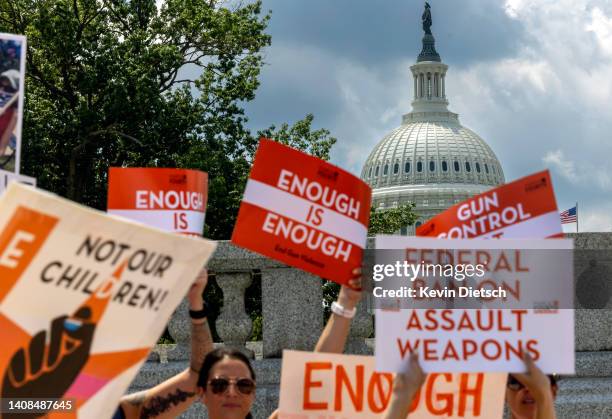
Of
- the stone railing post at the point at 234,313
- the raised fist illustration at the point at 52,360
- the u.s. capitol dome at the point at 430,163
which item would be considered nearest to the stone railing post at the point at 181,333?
the stone railing post at the point at 234,313

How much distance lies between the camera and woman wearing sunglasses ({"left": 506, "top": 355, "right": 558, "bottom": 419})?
417 centimetres

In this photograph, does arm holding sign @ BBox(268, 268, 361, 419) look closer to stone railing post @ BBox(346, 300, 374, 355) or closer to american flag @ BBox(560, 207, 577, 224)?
stone railing post @ BBox(346, 300, 374, 355)

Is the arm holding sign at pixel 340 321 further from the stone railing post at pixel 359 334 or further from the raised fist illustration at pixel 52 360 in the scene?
the stone railing post at pixel 359 334

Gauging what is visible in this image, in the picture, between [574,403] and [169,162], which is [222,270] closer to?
[574,403]

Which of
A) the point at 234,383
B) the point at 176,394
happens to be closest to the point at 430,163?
the point at 176,394

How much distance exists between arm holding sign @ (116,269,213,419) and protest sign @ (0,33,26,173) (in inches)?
40.4

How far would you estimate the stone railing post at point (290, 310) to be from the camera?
27.2 feet

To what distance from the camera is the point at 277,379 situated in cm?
828

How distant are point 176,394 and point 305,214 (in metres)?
0.90

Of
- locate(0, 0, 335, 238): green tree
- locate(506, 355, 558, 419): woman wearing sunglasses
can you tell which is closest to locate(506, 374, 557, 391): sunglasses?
locate(506, 355, 558, 419): woman wearing sunglasses

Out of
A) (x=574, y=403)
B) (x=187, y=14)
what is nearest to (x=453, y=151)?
(x=187, y=14)

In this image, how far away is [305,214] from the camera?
516 centimetres

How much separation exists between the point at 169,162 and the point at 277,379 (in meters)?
24.0

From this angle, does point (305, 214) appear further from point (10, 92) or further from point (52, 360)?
point (52, 360)
